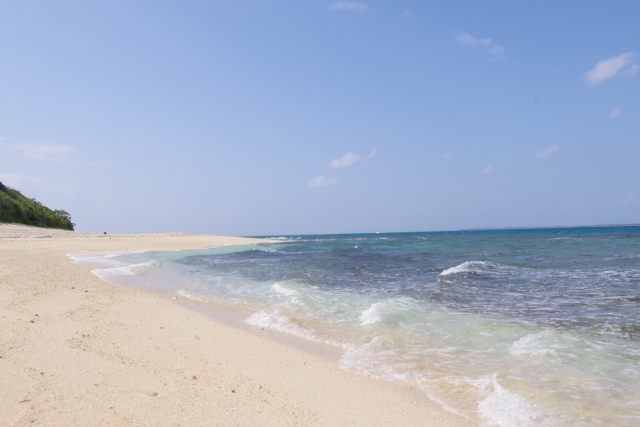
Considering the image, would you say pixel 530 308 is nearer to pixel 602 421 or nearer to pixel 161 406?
pixel 602 421

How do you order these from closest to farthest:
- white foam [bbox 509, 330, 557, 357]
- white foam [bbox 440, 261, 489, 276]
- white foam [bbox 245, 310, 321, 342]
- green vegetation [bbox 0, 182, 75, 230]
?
white foam [bbox 509, 330, 557, 357] → white foam [bbox 245, 310, 321, 342] → white foam [bbox 440, 261, 489, 276] → green vegetation [bbox 0, 182, 75, 230]

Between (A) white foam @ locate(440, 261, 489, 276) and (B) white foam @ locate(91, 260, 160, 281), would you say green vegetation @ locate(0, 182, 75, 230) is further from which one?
(A) white foam @ locate(440, 261, 489, 276)

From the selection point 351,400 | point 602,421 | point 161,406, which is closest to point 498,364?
point 602,421

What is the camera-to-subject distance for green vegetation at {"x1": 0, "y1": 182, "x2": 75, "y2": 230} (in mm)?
33812

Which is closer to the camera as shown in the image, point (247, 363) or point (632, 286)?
point (247, 363)

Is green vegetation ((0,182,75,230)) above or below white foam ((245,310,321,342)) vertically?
above

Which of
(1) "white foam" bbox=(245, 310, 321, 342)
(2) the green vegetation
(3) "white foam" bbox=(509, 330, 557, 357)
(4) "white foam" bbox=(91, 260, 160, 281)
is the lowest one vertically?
(1) "white foam" bbox=(245, 310, 321, 342)

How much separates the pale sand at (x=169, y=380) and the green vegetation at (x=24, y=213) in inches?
1372

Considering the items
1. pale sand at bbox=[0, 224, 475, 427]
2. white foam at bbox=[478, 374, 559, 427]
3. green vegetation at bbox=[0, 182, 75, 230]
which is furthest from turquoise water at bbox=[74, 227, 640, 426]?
green vegetation at bbox=[0, 182, 75, 230]

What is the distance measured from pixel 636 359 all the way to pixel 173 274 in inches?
535

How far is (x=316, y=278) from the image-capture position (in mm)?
13984

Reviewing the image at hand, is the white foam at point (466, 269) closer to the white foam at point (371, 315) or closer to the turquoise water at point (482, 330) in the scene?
the turquoise water at point (482, 330)

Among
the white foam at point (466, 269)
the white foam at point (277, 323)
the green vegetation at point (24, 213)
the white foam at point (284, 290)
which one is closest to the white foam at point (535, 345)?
the white foam at point (277, 323)

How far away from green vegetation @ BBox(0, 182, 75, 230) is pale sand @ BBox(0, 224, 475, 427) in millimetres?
34840
